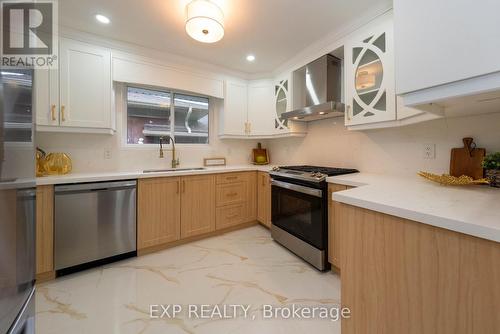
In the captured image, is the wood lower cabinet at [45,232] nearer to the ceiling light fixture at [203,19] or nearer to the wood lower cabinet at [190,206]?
the wood lower cabinet at [190,206]

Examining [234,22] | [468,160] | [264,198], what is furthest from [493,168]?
[234,22]

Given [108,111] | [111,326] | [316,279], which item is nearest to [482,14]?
[316,279]

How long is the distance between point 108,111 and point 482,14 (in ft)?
9.20

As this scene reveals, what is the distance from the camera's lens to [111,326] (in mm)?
1341

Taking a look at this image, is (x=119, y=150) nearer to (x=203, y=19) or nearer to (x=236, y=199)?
(x=236, y=199)

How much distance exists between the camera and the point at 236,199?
2.93 metres

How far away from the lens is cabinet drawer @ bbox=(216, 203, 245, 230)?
2.79 metres

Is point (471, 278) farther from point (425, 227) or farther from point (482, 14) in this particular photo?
point (482, 14)

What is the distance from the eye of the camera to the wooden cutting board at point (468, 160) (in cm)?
145

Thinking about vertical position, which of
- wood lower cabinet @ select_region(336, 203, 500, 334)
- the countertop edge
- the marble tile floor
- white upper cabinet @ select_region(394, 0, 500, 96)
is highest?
white upper cabinet @ select_region(394, 0, 500, 96)

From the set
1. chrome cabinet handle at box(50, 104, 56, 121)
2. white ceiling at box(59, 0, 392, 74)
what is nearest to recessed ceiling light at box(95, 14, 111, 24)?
white ceiling at box(59, 0, 392, 74)

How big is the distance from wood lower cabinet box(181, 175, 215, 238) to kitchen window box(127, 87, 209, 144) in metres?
0.86

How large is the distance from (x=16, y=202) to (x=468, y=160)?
8.10 ft

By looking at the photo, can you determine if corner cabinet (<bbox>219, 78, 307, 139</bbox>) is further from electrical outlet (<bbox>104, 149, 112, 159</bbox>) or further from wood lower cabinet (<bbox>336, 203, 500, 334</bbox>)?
wood lower cabinet (<bbox>336, 203, 500, 334</bbox>)
